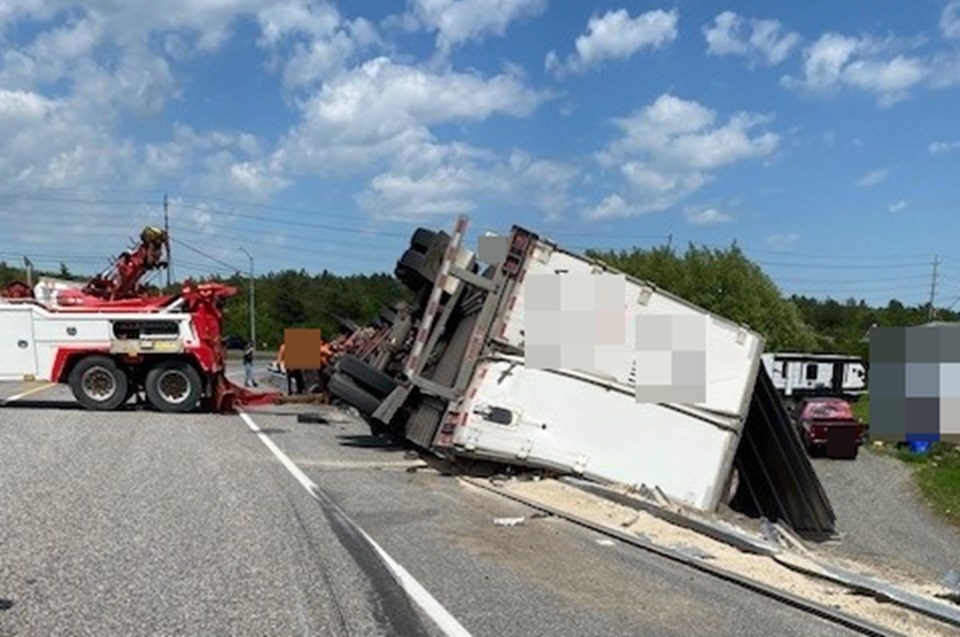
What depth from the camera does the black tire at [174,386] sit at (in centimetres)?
1825

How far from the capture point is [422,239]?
13383 mm

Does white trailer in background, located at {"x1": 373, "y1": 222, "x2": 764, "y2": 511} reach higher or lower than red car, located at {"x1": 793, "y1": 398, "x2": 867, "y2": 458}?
higher

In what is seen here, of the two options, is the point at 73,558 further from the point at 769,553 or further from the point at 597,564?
the point at 769,553

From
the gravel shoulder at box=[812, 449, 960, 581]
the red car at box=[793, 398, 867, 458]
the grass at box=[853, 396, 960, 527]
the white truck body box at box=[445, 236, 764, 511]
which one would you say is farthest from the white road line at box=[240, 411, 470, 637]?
the red car at box=[793, 398, 867, 458]

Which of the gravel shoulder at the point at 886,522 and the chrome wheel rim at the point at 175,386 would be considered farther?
the chrome wheel rim at the point at 175,386

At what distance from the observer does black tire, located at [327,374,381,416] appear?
13.0 metres

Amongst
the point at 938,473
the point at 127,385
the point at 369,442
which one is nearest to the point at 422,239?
the point at 369,442

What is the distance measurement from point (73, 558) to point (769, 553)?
5.35 metres

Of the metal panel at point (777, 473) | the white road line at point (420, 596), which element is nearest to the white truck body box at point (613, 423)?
the metal panel at point (777, 473)

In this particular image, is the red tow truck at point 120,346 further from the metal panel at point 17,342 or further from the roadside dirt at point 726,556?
the roadside dirt at point 726,556

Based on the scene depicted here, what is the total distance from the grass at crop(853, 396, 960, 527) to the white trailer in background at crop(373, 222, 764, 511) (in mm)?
7947

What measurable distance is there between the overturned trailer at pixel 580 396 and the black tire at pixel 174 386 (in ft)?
20.6

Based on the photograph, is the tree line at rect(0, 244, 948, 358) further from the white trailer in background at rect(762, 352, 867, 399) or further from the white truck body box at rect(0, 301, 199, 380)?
the white truck body box at rect(0, 301, 199, 380)

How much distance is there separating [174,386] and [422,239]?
7.52m
